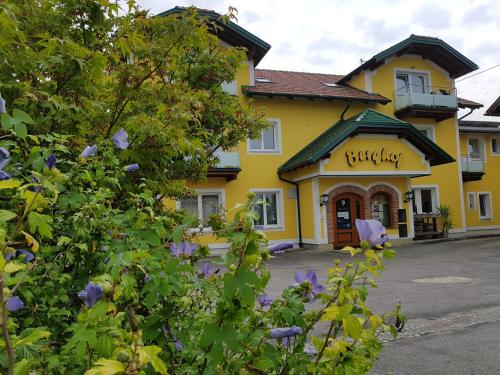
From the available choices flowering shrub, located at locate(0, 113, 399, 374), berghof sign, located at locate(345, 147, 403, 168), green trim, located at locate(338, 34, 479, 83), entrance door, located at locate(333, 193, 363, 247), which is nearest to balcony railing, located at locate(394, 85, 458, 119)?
green trim, located at locate(338, 34, 479, 83)

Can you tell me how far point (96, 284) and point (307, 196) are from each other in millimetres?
16085

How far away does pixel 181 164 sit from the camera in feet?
13.1

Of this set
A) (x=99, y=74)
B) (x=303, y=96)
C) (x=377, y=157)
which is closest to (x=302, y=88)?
(x=303, y=96)

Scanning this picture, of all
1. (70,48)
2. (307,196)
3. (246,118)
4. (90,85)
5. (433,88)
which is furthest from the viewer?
(433,88)

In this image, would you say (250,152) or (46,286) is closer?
(46,286)

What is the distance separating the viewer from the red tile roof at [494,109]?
72.9 feet

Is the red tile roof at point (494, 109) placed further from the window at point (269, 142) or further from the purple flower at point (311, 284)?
the purple flower at point (311, 284)

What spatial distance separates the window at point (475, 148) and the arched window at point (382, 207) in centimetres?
871

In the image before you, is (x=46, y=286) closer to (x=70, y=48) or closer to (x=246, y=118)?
(x=70, y=48)

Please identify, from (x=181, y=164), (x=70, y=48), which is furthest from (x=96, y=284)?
(x=181, y=164)

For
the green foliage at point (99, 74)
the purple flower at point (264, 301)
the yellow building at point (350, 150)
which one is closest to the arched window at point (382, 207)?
the yellow building at point (350, 150)

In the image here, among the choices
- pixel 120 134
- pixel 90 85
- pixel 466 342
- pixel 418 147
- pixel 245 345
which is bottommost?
pixel 466 342

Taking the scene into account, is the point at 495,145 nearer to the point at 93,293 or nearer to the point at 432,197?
the point at 432,197

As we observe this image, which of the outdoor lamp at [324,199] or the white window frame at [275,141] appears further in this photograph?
the white window frame at [275,141]
